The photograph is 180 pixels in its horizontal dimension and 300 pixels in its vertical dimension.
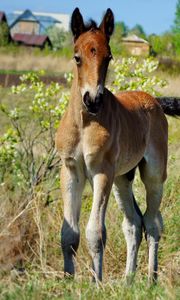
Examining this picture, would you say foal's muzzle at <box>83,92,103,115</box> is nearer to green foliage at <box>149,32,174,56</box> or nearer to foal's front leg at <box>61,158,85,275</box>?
foal's front leg at <box>61,158,85,275</box>

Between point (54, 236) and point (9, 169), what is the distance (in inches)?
130

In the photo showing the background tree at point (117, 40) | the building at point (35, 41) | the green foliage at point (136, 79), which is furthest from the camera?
the building at point (35, 41)

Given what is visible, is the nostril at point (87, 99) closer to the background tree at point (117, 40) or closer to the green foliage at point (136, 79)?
the green foliage at point (136, 79)

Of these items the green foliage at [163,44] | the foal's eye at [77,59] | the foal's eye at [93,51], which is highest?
the foal's eye at [93,51]

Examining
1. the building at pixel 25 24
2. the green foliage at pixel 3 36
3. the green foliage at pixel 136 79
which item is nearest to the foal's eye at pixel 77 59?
the green foliage at pixel 136 79

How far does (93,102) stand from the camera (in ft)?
24.1

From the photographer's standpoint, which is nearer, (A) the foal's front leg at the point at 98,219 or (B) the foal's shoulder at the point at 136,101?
(A) the foal's front leg at the point at 98,219

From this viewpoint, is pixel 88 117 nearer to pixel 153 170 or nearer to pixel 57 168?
pixel 153 170

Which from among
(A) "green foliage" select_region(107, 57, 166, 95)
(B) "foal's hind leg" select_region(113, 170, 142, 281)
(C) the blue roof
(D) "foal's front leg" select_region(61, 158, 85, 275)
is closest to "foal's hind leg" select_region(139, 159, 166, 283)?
(B) "foal's hind leg" select_region(113, 170, 142, 281)

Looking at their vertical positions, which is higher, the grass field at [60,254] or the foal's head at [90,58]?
the foal's head at [90,58]

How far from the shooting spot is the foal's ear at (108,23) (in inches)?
313

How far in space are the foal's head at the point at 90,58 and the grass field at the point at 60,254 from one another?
4.92 feet

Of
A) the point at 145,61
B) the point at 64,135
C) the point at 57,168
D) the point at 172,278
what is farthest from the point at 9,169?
the point at 172,278

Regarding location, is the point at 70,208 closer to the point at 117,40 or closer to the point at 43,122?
the point at 43,122
